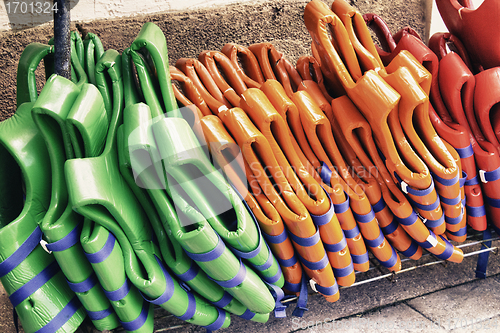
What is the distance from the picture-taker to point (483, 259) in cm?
95

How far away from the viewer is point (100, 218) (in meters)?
0.58

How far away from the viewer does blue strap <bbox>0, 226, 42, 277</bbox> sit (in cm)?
57

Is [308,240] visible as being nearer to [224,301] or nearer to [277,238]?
[277,238]

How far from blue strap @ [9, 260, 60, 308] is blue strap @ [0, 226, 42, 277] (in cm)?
4

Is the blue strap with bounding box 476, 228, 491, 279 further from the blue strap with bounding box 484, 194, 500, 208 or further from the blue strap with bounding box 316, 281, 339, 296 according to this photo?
the blue strap with bounding box 316, 281, 339, 296

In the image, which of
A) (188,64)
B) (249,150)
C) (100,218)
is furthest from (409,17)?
(100,218)

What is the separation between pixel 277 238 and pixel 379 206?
273 mm

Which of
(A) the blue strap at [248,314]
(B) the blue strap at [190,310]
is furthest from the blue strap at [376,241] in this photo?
(B) the blue strap at [190,310]

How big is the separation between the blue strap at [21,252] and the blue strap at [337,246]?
58 cm

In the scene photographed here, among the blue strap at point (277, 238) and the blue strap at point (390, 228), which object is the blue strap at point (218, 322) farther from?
the blue strap at point (390, 228)

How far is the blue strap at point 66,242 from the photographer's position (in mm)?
573

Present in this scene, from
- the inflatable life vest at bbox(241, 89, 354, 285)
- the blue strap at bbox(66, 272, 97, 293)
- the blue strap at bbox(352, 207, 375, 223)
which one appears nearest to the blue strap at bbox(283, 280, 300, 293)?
the inflatable life vest at bbox(241, 89, 354, 285)

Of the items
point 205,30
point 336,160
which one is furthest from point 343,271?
point 205,30

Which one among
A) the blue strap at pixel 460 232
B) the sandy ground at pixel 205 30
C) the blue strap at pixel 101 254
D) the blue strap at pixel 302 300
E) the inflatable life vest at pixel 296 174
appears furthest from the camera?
the sandy ground at pixel 205 30
